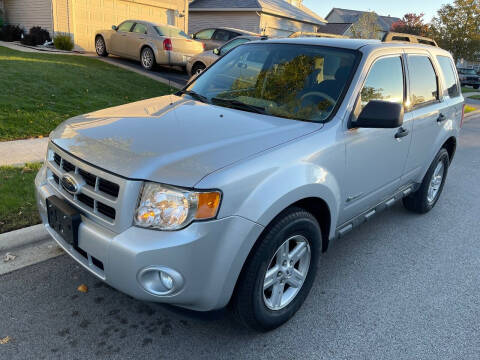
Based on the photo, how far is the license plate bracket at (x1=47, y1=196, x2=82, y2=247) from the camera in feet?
8.04

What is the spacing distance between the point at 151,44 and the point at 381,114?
1179cm

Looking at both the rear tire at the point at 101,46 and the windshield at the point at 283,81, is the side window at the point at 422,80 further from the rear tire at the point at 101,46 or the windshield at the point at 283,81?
the rear tire at the point at 101,46

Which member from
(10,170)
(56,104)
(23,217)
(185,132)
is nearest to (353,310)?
(185,132)

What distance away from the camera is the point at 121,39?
14.3 metres

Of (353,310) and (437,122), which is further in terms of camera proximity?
(437,122)

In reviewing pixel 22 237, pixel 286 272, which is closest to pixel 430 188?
pixel 286 272

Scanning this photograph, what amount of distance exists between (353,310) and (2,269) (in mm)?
2683

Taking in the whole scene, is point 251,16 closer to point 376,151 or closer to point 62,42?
point 62,42

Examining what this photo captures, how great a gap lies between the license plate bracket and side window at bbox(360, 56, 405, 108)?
220cm

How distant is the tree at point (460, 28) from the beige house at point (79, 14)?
22.3 meters

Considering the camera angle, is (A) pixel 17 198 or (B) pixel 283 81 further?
(A) pixel 17 198

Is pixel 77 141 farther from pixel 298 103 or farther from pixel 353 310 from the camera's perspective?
pixel 353 310

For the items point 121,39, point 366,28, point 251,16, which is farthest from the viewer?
point 251,16

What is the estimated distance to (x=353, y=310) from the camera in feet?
10.2
